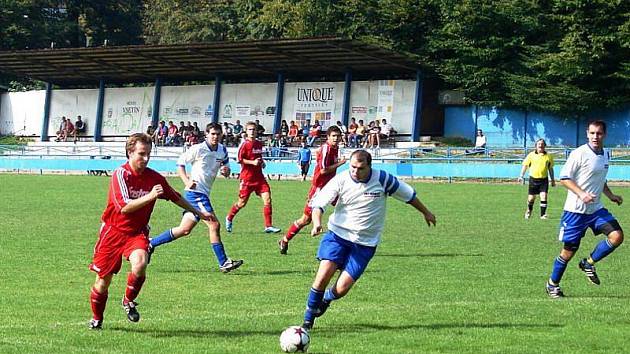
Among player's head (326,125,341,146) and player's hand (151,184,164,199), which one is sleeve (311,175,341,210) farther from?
player's head (326,125,341,146)

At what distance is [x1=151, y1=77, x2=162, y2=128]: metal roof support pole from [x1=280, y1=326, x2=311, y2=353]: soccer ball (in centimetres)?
5158

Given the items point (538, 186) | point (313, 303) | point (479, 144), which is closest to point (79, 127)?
point (479, 144)

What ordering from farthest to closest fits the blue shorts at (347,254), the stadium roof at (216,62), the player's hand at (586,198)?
the stadium roof at (216,62) → the player's hand at (586,198) → the blue shorts at (347,254)

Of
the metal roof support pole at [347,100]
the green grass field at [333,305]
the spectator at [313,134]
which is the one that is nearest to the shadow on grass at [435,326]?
the green grass field at [333,305]

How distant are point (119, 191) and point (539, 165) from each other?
56.0 ft

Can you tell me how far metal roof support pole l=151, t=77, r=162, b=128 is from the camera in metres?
59.7

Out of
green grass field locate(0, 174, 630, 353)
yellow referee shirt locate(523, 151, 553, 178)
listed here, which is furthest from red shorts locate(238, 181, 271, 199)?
yellow referee shirt locate(523, 151, 553, 178)

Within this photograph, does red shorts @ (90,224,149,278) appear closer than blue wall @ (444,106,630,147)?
Yes

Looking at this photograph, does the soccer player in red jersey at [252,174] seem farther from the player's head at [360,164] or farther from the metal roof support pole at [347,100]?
the metal roof support pole at [347,100]

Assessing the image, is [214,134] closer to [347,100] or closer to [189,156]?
[189,156]

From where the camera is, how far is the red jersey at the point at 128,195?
9.58 m

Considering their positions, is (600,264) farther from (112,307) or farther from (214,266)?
(112,307)

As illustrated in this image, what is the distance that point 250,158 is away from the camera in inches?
758

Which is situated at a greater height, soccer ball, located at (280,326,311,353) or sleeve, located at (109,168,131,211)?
sleeve, located at (109,168,131,211)
